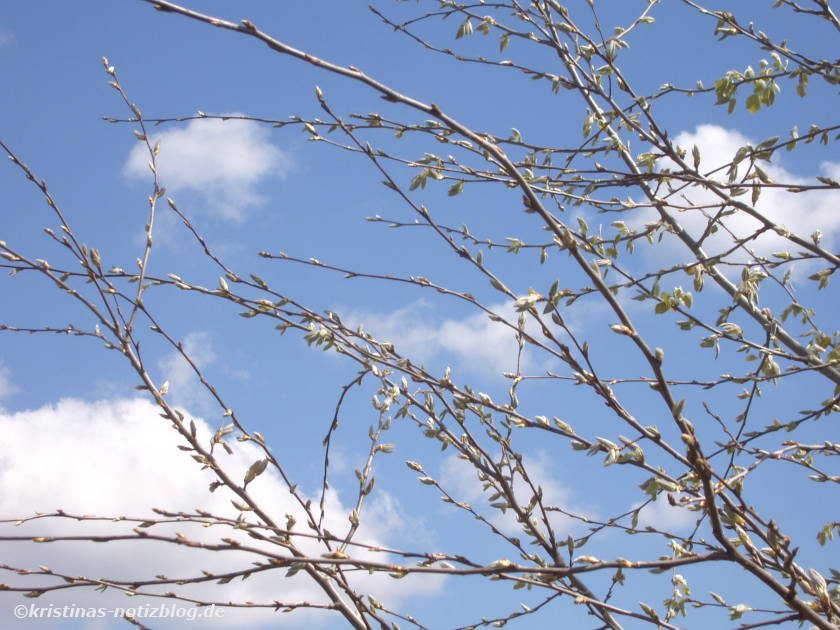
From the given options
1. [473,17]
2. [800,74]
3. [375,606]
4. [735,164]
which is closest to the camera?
[375,606]

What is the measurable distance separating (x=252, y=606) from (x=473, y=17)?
3268mm

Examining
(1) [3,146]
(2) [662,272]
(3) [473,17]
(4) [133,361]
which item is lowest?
(4) [133,361]

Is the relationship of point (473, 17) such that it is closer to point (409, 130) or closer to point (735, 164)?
point (409, 130)

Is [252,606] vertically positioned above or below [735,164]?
below

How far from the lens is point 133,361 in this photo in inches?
97.5

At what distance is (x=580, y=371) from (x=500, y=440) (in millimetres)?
829

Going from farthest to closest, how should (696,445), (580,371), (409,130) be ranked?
(409,130)
(580,371)
(696,445)

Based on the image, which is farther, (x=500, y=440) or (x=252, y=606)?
(x=500, y=440)

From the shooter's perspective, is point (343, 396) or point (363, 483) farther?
point (363, 483)

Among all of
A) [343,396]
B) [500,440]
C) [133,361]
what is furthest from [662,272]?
[133,361]

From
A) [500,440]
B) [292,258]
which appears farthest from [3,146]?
[500,440]

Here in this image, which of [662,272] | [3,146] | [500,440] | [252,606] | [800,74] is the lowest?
[252,606]

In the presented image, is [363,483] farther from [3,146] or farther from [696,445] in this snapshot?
[3,146]

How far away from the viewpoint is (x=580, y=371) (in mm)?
1690
